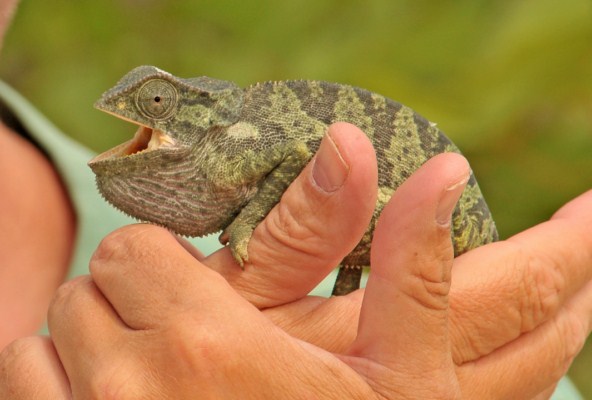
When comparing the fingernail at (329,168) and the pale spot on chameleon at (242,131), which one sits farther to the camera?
the pale spot on chameleon at (242,131)

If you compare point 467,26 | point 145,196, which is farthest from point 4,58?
point 145,196

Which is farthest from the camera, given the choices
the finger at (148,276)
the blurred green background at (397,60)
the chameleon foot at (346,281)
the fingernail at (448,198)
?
the blurred green background at (397,60)

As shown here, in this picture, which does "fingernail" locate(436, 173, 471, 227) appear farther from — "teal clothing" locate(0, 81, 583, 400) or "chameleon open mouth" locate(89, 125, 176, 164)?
"teal clothing" locate(0, 81, 583, 400)

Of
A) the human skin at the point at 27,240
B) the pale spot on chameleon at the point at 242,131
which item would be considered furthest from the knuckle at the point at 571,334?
the human skin at the point at 27,240

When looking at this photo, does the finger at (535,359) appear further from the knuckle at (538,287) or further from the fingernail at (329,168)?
the fingernail at (329,168)

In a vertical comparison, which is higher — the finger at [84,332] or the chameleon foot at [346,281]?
Answer: the chameleon foot at [346,281]
